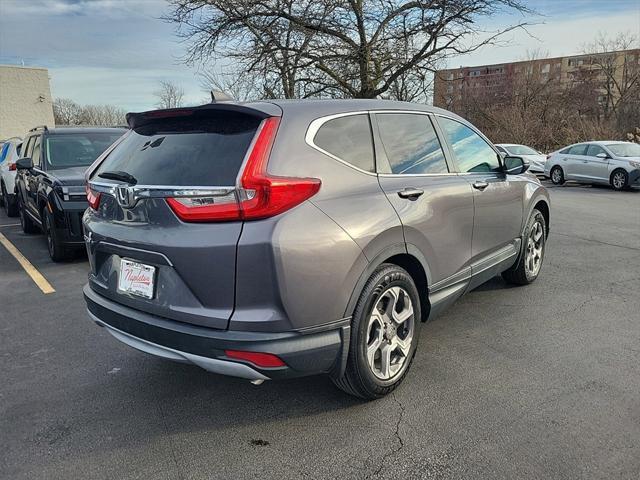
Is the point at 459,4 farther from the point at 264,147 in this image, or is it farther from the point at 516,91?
the point at 516,91

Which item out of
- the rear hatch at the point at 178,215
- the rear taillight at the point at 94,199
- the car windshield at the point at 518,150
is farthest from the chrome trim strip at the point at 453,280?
the car windshield at the point at 518,150

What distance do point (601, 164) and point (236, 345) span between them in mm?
15856

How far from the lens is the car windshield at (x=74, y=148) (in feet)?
23.7

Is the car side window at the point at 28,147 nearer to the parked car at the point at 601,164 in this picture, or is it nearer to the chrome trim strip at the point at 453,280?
the chrome trim strip at the point at 453,280

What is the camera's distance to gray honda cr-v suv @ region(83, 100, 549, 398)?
2357 millimetres

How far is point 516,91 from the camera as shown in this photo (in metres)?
38.9

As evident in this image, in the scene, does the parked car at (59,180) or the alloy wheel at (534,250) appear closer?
the alloy wheel at (534,250)

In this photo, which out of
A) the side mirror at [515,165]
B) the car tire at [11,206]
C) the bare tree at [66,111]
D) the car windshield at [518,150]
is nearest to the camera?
the side mirror at [515,165]

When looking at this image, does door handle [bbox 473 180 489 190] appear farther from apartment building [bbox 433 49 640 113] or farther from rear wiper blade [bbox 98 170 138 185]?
apartment building [bbox 433 49 640 113]

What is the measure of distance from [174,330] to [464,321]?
8.68 feet

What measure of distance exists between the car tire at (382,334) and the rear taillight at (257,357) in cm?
48

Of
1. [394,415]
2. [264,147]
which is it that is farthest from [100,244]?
[394,415]

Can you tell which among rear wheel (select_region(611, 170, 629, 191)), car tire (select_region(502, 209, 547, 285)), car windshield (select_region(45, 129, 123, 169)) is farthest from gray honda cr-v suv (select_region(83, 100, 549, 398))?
rear wheel (select_region(611, 170, 629, 191))

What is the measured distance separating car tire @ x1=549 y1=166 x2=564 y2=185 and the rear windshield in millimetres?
16392
